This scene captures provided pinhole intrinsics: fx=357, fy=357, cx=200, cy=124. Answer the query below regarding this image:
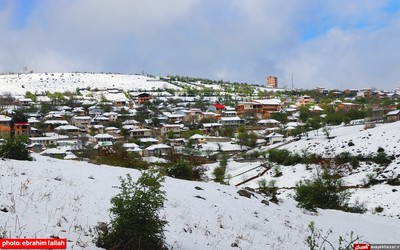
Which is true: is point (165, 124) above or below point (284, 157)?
above

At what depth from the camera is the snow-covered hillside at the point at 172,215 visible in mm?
4762

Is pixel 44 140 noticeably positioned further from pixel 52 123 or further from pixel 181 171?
pixel 181 171

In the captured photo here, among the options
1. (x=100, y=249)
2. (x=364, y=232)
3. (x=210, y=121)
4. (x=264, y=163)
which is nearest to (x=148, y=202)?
(x=100, y=249)

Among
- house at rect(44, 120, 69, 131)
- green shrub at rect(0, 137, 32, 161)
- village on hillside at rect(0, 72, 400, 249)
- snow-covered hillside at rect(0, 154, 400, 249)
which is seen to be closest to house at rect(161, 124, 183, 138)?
village on hillside at rect(0, 72, 400, 249)

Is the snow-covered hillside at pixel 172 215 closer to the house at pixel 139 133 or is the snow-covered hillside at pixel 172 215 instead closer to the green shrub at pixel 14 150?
the green shrub at pixel 14 150

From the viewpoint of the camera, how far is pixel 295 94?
454ft

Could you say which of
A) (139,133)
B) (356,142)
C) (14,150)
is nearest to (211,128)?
(139,133)

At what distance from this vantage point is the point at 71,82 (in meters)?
150

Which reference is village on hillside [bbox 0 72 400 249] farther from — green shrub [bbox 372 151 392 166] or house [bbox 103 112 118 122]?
house [bbox 103 112 118 122]

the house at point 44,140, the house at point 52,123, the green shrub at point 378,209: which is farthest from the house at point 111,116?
the green shrub at point 378,209

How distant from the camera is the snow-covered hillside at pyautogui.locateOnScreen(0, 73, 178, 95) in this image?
447 ft

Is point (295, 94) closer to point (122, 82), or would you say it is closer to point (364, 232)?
point (122, 82)

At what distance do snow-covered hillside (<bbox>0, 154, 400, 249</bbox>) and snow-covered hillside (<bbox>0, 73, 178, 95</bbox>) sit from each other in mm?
129238

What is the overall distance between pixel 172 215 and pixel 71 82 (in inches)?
6053
